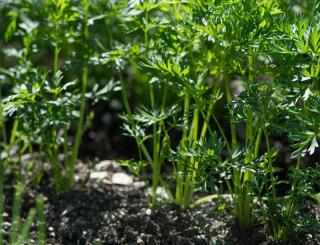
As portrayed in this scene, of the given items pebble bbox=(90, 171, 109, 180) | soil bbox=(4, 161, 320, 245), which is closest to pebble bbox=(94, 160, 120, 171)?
pebble bbox=(90, 171, 109, 180)

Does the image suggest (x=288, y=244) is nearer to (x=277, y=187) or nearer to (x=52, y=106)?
(x=277, y=187)

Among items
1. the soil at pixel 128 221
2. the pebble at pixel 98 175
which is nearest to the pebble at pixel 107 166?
the pebble at pixel 98 175

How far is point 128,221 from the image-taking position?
2.63 m

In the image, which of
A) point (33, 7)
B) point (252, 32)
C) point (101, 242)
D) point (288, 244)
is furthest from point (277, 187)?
point (33, 7)

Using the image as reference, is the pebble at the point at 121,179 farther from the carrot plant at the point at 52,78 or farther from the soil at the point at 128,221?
the carrot plant at the point at 52,78

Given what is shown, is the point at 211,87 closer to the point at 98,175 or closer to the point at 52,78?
the point at 52,78

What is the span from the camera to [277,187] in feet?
9.75

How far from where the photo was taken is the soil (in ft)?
8.10

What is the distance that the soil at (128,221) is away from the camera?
97.2 inches

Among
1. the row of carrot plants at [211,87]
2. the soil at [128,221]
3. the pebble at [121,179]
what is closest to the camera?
the row of carrot plants at [211,87]

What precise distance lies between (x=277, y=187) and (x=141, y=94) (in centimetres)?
100

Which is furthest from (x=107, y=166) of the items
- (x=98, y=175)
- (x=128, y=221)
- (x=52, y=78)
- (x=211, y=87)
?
(x=211, y=87)

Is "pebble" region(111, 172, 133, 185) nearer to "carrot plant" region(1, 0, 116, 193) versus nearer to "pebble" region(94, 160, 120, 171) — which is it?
"pebble" region(94, 160, 120, 171)

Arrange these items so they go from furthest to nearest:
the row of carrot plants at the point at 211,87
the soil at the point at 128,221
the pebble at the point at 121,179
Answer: the pebble at the point at 121,179
the soil at the point at 128,221
the row of carrot plants at the point at 211,87
